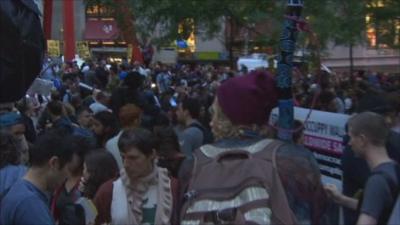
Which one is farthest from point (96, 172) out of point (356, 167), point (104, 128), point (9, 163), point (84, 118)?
point (84, 118)

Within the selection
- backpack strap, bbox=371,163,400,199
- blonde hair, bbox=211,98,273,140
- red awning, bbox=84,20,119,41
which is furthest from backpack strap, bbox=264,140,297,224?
red awning, bbox=84,20,119,41

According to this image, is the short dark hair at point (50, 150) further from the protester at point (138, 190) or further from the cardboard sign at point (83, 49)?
the cardboard sign at point (83, 49)

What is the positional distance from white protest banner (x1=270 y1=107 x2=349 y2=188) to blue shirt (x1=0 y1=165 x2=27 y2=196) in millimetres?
3054

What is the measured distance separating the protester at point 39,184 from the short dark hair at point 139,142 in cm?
56

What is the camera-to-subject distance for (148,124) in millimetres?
8898

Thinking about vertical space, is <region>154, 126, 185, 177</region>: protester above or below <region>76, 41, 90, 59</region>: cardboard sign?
below

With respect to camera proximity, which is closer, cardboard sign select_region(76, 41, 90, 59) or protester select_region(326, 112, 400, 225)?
protester select_region(326, 112, 400, 225)

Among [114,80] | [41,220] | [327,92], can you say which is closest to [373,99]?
[41,220]

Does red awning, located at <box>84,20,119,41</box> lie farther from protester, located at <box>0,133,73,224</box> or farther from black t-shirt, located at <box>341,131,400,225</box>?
protester, located at <box>0,133,73,224</box>

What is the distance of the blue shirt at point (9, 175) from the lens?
4359 millimetres

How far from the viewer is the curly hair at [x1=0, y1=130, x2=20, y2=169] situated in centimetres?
462

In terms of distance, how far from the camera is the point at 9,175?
14.5 ft

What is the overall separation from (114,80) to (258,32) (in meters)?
6.70

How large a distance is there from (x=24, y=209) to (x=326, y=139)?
13.3ft
